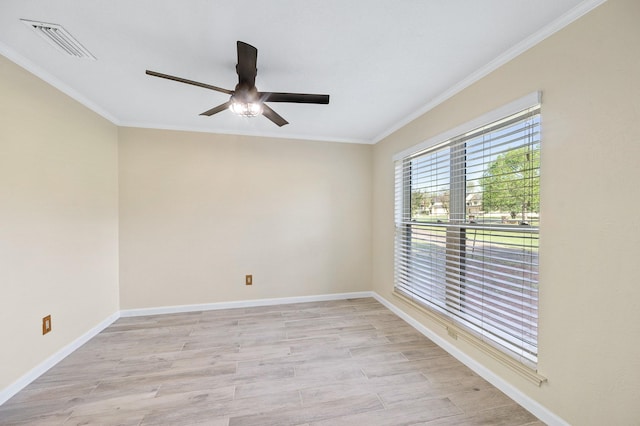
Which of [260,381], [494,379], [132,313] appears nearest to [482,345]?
[494,379]

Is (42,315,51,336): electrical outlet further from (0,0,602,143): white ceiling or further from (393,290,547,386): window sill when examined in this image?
(393,290,547,386): window sill

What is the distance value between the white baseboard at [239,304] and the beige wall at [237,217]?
6 centimetres

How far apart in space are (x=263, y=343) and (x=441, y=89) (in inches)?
114

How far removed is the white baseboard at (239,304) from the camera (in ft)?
9.99

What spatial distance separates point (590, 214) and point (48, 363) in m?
3.89

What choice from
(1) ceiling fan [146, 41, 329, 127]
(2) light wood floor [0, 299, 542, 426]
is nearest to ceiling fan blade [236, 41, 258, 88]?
(1) ceiling fan [146, 41, 329, 127]

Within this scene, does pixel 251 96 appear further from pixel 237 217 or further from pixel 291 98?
pixel 237 217

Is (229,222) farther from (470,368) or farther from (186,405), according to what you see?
(470,368)

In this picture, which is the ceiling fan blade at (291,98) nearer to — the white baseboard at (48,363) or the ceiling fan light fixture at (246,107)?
the ceiling fan light fixture at (246,107)

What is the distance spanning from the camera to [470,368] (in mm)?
2023

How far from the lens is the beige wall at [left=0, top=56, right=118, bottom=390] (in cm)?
171

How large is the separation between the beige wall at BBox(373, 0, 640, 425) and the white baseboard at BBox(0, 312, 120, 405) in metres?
3.47

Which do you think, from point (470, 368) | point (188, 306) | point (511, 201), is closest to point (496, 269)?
point (511, 201)

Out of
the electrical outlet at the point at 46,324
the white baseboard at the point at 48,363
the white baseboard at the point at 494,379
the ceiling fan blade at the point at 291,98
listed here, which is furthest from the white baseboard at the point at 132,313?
the ceiling fan blade at the point at 291,98
